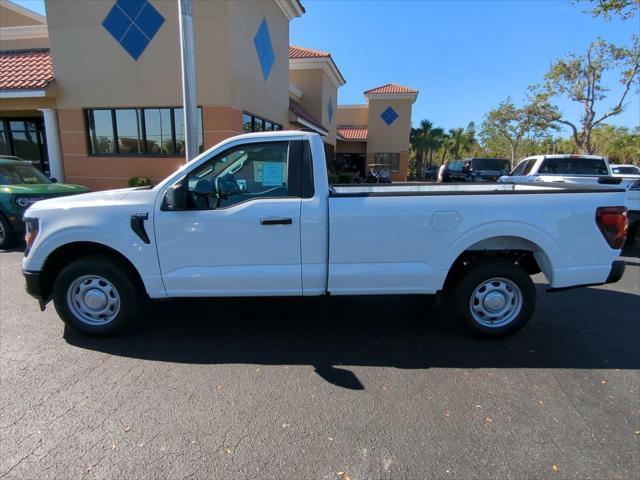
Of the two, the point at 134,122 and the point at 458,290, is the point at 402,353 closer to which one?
the point at 458,290

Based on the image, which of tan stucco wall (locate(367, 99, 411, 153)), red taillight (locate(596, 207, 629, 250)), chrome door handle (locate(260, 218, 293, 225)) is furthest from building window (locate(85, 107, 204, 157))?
tan stucco wall (locate(367, 99, 411, 153))

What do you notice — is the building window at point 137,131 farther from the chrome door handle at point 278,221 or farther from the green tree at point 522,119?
the green tree at point 522,119

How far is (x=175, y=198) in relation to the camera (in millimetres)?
3383

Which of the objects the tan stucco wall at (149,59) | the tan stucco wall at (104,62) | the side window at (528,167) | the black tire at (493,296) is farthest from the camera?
the tan stucco wall at (104,62)

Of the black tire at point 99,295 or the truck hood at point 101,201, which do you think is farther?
the black tire at point 99,295

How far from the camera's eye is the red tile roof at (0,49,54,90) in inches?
466

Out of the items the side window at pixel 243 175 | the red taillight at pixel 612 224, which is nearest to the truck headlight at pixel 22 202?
the side window at pixel 243 175

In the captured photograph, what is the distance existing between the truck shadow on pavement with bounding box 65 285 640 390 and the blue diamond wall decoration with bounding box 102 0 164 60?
33.4 ft

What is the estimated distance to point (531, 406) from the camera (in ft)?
9.34

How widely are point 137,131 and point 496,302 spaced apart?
475 inches

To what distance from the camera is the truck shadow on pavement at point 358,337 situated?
11.4 feet

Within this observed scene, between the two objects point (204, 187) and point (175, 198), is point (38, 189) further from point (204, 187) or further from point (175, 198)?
point (204, 187)

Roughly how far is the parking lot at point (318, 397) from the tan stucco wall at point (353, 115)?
32.4 metres

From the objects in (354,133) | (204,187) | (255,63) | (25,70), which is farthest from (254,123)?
(354,133)
